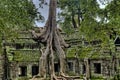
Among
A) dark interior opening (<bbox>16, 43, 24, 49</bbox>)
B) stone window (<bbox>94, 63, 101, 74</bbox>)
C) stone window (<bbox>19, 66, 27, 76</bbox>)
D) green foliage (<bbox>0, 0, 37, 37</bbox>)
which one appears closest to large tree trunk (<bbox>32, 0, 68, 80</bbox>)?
green foliage (<bbox>0, 0, 37, 37</bbox>)

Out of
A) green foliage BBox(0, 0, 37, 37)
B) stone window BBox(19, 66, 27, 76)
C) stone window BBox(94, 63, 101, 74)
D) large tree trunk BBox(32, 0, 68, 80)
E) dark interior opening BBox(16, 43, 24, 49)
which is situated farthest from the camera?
dark interior opening BBox(16, 43, 24, 49)

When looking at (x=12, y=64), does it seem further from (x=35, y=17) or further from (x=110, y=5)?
(x=110, y=5)

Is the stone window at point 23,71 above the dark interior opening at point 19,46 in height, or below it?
below

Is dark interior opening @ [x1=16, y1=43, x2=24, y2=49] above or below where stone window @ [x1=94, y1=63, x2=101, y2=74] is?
above

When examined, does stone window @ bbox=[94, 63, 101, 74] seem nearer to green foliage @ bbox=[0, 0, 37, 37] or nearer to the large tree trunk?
green foliage @ bbox=[0, 0, 37, 37]

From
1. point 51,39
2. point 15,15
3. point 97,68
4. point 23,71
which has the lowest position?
point 23,71

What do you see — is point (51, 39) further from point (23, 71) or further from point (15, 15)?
point (23, 71)

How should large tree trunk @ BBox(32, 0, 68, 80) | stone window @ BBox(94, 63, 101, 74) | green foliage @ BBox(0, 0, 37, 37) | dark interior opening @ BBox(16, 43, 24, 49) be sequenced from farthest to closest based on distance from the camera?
dark interior opening @ BBox(16, 43, 24, 49), stone window @ BBox(94, 63, 101, 74), green foliage @ BBox(0, 0, 37, 37), large tree trunk @ BBox(32, 0, 68, 80)

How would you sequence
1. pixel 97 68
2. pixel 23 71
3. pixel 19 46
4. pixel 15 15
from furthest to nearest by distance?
pixel 19 46
pixel 23 71
pixel 97 68
pixel 15 15

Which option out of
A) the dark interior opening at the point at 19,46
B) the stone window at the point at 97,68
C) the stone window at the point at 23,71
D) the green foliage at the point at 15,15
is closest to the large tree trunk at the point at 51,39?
the green foliage at the point at 15,15

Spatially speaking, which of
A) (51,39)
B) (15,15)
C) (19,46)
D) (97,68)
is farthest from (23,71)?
(51,39)

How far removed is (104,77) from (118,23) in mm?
9133

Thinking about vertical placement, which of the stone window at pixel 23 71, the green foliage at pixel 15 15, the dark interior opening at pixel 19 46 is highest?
A: the green foliage at pixel 15 15

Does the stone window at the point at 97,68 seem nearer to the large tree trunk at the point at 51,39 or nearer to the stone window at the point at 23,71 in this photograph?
the stone window at the point at 23,71
